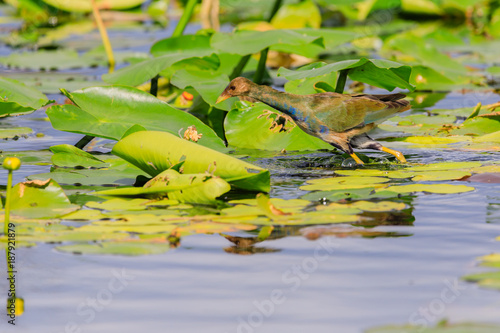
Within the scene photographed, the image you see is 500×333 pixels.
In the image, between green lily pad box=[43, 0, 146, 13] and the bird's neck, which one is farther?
green lily pad box=[43, 0, 146, 13]

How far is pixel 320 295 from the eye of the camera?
2.50 m

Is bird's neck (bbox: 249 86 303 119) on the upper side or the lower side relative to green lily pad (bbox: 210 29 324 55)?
lower

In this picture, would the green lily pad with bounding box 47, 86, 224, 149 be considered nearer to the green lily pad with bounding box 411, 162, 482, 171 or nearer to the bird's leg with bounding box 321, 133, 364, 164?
the bird's leg with bounding box 321, 133, 364, 164

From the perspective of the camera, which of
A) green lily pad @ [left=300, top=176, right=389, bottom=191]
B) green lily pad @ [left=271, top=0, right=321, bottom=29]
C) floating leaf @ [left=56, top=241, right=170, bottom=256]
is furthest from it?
green lily pad @ [left=271, top=0, right=321, bottom=29]

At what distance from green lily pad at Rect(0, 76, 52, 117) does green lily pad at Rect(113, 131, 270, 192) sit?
1.24 m

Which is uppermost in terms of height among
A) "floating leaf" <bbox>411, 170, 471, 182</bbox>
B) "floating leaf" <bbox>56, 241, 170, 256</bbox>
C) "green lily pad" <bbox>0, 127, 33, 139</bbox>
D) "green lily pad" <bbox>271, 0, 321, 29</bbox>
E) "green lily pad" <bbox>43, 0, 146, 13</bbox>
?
"green lily pad" <bbox>43, 0, 146, 13</bbox>

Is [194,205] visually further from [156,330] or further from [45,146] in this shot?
[45,146]

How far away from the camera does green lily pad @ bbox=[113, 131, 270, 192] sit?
3.45 metres

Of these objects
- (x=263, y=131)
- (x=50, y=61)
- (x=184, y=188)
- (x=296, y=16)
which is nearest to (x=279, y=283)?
(x=184, y=188)

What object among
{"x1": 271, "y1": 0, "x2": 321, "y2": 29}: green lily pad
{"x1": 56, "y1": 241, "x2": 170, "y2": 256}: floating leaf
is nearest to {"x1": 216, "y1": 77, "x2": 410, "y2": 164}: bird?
{"x1": 56, "y1": 241, "x2": 170, "y2": 256}: floating leaf

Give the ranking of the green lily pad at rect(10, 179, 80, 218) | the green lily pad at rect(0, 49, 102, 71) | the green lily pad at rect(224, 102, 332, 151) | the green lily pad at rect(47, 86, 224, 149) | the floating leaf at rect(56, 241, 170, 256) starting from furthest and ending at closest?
1. the green lily pad at rect(0, 49, 102, 71)
2. the green lily pad at rect(224, 102, 332, 151)
3. the green lily pad at rect(47, 86, 224, 149)
4. the green lily pad at rect(10, 179, 80, 218)
5. the floating leaf at rect(56, 241, 170, 256)

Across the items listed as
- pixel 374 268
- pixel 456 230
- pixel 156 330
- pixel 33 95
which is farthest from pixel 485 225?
pixel 33 95

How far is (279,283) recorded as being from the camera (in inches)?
103

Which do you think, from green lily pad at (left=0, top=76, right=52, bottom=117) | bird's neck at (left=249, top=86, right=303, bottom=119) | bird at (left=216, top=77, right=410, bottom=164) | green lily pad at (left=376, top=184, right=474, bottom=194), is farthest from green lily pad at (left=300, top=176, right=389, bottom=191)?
green lily pad at (left=0, top=76, right=52, bottom=117)
